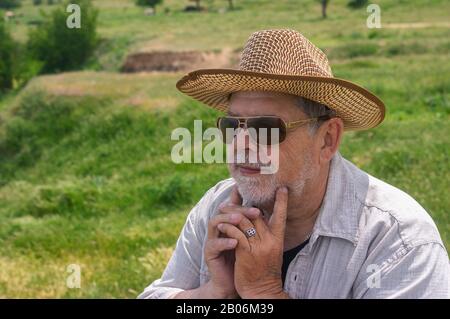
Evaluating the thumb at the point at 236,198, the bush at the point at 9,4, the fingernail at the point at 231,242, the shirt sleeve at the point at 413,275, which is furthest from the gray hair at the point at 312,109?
the bush at the point at 9,4

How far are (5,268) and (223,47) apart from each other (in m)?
31.8

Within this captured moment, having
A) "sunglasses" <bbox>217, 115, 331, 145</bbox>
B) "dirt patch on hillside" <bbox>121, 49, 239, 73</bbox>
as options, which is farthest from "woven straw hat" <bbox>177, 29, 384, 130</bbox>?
"dirt patch on hillside" <bbox>121, 49, 239, 73</bbox>

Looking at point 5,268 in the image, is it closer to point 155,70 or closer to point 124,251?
point 124,251

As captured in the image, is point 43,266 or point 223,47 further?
point 223,47

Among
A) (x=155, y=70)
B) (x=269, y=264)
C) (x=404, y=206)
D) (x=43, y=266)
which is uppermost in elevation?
(x=404, y=206)

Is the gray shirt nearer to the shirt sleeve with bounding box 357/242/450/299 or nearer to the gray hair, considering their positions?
the shirt sleeve with bounding box 357/242/450/299

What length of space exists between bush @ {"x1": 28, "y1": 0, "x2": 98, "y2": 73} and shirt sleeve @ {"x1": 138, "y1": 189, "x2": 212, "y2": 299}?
4848 cm

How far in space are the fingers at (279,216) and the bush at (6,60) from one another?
162ft

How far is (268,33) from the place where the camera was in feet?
11.7

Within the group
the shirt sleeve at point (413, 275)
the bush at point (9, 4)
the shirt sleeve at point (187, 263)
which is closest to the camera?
the shirt sleeve at point (413, 275)

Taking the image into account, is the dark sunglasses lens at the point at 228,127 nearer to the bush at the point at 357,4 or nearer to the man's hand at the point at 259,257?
the man's hand at the point at 259,257

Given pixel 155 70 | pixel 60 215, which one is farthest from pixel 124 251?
pixel 155 70

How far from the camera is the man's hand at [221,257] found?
3.35 meters

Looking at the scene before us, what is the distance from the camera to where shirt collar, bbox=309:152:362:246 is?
3285 mm
